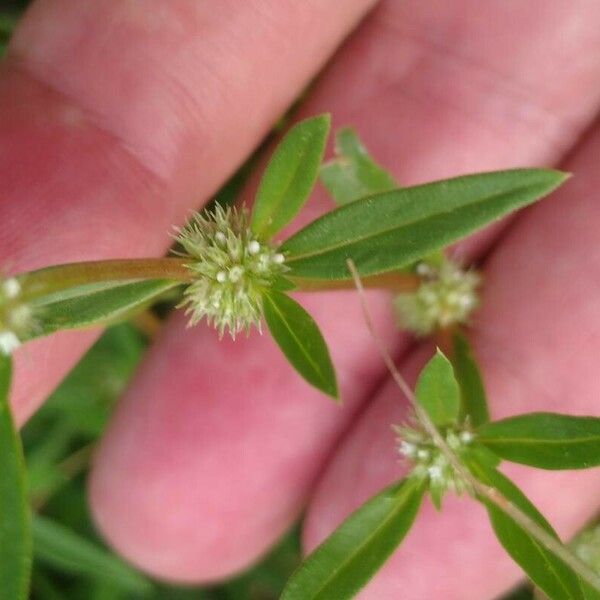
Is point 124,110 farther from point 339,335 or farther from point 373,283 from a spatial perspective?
point 339,335

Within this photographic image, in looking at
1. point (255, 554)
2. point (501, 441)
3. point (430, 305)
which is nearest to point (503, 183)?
point (501, 441)

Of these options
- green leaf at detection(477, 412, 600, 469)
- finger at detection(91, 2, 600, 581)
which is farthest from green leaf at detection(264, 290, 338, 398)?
finger at detection(91, 2, 600, 581)

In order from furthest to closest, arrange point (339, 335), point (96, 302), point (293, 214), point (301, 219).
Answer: point (339, 335) → point (301, 219) → point (293, 214) → point (96, 302)

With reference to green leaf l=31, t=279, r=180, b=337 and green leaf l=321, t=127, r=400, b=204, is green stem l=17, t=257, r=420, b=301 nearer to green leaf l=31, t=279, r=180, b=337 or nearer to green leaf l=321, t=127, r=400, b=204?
green leaf l=31, t=279, r=180, b=337

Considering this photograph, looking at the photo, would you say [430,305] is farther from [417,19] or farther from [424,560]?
[417,19]

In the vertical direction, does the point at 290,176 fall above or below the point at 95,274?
above

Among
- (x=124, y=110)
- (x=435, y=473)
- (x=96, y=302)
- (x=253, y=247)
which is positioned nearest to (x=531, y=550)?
(x=435, y=473)
